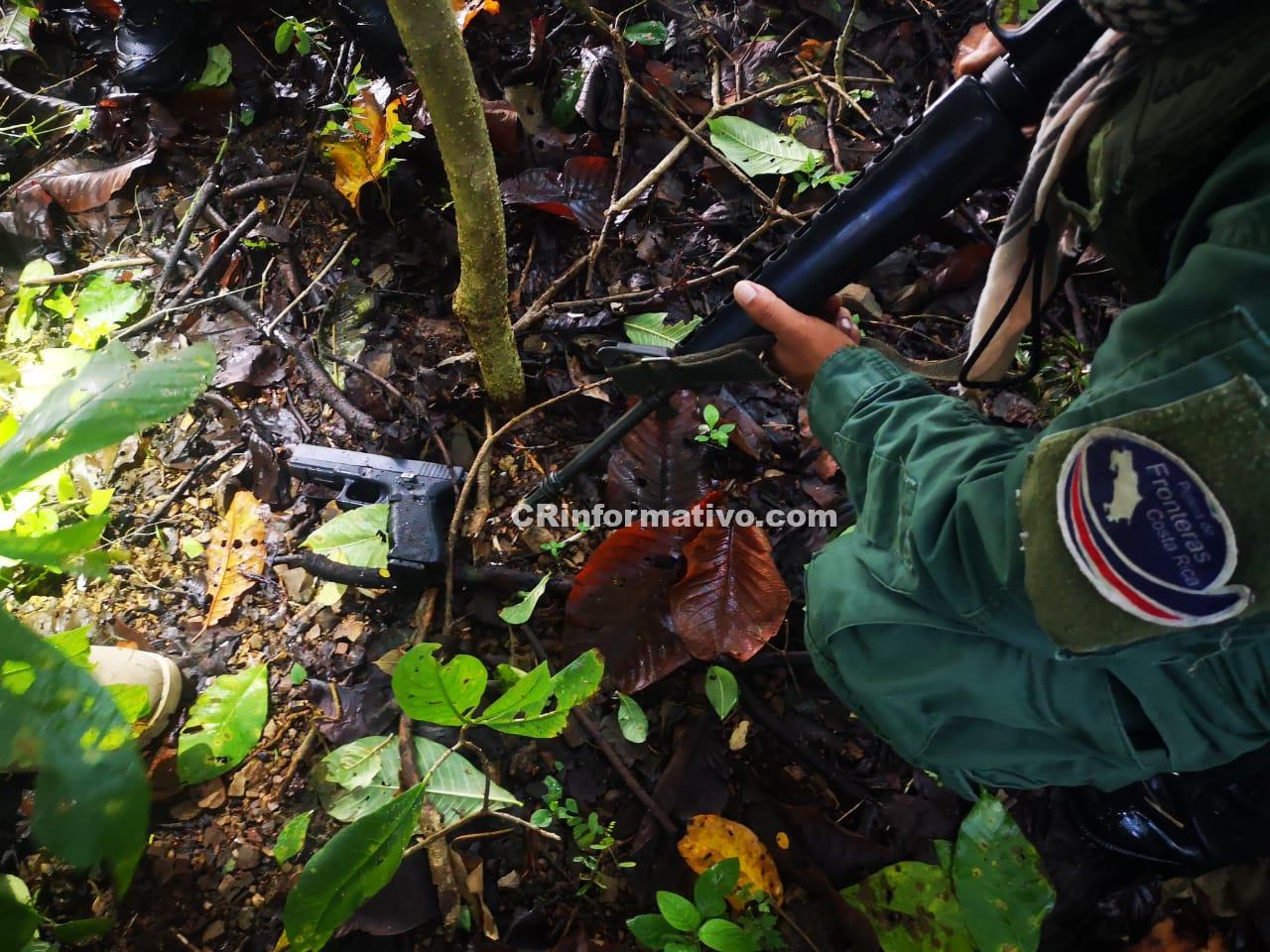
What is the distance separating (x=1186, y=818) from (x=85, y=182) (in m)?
3.54

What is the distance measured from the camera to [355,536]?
5.75 feet

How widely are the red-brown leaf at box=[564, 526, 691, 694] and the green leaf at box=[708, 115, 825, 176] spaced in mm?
1227

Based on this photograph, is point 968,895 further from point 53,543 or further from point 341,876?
point 53,543

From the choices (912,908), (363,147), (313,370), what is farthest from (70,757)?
(363,147)

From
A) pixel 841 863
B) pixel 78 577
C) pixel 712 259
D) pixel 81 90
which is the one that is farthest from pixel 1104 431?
pixel 81 90

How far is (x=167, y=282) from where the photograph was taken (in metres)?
2.22

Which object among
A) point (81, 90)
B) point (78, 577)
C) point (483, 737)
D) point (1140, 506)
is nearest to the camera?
point (1140, 506)

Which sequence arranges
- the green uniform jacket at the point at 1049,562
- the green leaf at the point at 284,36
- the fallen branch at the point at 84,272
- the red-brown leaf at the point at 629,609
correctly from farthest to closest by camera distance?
the green leaf at the point at 284,36 → the fallen branch at the point at 84,272 → the red-brown leaf at the point at 629,609 → the green uniform jacket at the point at 1049,562

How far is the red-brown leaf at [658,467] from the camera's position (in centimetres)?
183

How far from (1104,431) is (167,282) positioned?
8.16 ft

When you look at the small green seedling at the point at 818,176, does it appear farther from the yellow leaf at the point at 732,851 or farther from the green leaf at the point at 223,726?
the green leaf at the point at 223,726

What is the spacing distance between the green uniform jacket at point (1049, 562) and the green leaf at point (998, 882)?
1.05ft

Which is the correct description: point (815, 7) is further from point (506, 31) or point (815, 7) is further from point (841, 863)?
point (841, 863)

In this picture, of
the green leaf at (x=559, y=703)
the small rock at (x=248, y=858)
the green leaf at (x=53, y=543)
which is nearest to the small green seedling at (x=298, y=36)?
the green leaf at (x=53, y=543)
